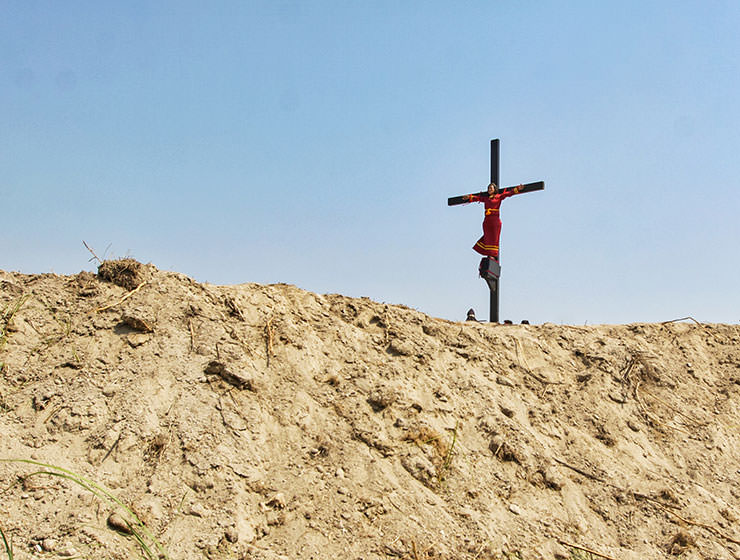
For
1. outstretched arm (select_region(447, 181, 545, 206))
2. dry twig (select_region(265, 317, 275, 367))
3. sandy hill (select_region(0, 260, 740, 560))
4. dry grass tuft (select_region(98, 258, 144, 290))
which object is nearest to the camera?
sandy hill (select_region(0, 260, 740, 560))

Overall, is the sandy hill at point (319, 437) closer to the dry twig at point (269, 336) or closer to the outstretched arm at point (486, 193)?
the dry twig at point (269, 336)

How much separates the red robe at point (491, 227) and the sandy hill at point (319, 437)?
2.64 m

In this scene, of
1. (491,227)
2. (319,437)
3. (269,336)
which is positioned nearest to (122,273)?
(269,336)

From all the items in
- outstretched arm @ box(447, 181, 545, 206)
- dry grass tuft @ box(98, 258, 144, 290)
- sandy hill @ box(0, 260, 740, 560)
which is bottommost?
sandy hill @ box(0, 260, 740, 560)

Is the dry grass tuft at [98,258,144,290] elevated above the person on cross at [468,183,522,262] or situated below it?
below

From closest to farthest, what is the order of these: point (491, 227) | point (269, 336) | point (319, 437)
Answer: point (319, 437) → point (269, 336) → point (491, 227)

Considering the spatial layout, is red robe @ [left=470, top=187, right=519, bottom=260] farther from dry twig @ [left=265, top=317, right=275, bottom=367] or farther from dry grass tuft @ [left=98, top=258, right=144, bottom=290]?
dry grass tuft @ [left=98, top=258, right=144, bottom=290]

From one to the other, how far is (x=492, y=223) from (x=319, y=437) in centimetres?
651

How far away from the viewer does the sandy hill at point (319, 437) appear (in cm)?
555

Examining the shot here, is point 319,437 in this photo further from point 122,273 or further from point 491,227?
point 491,227

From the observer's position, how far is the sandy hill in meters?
5.55

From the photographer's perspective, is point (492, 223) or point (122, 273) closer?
point (122, 273)

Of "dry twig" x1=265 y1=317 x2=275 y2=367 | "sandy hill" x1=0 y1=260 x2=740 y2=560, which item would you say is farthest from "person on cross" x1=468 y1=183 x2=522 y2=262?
"dry twig" x1=265 y1=317 x2=275 y2=367

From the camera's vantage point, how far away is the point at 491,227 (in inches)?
463
